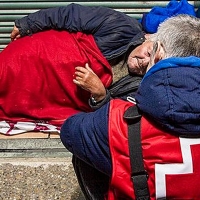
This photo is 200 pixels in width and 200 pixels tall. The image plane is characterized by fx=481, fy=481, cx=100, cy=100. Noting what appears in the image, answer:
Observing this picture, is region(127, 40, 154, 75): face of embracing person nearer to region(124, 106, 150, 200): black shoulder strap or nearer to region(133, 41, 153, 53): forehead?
region(133, 41, 153, 53): forehead

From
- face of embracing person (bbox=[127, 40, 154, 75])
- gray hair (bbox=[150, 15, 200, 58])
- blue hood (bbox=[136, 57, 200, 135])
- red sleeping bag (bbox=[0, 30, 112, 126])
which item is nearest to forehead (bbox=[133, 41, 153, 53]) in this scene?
face of embracing person (bbox=[127, 40, 154, 75])

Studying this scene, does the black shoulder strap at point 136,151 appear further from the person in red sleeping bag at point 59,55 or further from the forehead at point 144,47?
the person in red sleeping bag at point 59,55

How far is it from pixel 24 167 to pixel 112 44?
0.98m

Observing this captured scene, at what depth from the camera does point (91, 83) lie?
3.04 m

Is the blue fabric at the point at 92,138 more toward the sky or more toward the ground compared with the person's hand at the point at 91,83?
more toward the sky

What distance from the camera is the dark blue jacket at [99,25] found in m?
3.19

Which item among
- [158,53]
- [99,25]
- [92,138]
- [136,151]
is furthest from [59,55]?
[136,151]

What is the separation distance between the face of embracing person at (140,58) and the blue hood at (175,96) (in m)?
1.16

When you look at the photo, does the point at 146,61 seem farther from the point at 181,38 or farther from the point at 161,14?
the point at 181,38

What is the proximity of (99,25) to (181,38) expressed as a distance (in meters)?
1.34

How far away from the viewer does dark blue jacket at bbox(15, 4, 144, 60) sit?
3.19m

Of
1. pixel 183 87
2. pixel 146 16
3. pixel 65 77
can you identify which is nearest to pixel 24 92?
pixel 65 77

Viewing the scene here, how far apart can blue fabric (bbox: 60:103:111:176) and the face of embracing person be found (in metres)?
1.09

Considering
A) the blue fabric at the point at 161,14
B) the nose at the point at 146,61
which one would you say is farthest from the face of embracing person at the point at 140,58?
the blue fabric at the point at 161,14
